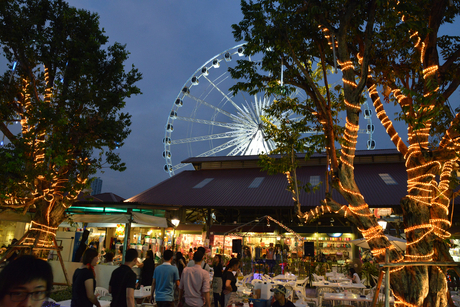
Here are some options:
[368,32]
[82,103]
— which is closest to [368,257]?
[368,32]

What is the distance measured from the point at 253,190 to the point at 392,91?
40.1 feet

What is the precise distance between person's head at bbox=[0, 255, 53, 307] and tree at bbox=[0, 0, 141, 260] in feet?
26.3

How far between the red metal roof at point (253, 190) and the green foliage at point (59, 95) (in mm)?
7630

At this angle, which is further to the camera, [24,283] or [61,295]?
[61,295]

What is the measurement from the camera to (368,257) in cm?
1575

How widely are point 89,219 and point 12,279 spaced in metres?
11.6

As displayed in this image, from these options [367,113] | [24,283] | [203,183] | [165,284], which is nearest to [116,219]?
[165,284]

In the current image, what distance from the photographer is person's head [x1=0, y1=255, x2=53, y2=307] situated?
1369mm

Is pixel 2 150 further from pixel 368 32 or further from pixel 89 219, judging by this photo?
pixel 368 32

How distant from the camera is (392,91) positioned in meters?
6.41

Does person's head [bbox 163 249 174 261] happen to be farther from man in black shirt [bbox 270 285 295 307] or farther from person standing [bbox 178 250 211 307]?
man in black shirt [bbox 270 285 295 307]

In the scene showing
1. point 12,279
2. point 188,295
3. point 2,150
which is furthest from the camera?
point 2,150

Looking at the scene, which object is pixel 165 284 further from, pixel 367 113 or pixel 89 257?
pixel 367 113

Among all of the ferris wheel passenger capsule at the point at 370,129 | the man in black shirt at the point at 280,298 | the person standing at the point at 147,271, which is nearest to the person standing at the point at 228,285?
the man in black shirt at the point at 280,298
